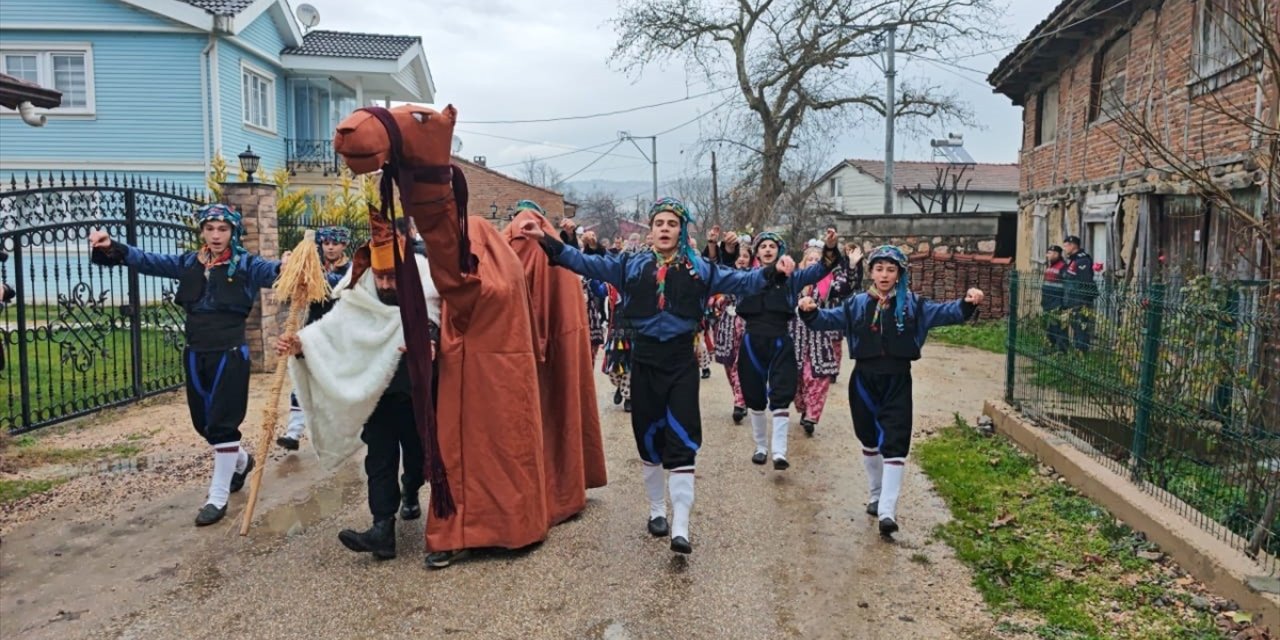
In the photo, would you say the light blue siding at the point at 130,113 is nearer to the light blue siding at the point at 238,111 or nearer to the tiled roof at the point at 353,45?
the light blue siding at the point at 238,111

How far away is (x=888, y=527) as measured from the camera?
17.3ft

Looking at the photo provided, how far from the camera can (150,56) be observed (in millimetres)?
18250

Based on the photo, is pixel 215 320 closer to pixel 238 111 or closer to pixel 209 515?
pixel 209 515

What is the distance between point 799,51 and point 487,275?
23144mm

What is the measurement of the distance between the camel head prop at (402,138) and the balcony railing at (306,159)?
19.4 m

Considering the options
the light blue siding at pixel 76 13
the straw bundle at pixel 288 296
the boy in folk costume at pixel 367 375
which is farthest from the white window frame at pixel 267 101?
the boy in folk costume at pixel 367 375

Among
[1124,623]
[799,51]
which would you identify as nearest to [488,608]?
[1124,623]

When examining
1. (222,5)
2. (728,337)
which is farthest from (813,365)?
(222,5)

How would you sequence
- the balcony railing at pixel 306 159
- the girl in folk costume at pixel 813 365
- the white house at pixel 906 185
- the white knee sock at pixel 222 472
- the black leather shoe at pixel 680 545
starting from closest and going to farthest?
the black leather shoe at pixel 680 545 → the white knee sock at pixel 222 472 → the girl in folk costume at pixel 813 365 → the balcony railing at pixel 306 159 → the white house at pixel 906 185

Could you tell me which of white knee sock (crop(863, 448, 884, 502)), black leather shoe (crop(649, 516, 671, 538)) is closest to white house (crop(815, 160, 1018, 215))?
white knee sock (crop(863, 448, 884, 502))

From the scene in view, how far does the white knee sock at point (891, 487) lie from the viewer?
5340 mm

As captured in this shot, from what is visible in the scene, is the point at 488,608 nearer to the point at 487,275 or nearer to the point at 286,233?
the point at 487,275

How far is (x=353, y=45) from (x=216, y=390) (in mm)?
19888

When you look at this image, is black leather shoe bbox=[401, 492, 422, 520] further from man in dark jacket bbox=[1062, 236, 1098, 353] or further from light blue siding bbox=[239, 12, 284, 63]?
light blue siding bbox=[239, 12, 284, 63]
